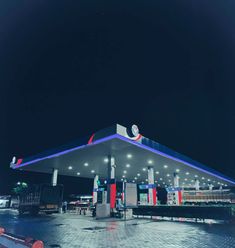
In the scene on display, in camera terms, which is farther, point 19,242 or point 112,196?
point 112,196

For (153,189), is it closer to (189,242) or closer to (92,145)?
(92,145)

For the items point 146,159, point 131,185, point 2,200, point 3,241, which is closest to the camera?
point 3,241

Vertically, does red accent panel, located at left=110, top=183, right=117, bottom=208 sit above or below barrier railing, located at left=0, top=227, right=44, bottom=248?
above

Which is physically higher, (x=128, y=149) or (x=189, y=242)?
(x=128, y=149)

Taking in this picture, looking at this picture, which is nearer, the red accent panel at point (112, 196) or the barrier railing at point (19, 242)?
the barrier railing at point (19, 242)

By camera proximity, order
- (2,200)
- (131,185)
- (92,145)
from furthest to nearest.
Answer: (2,200), (92,145), (131,185)

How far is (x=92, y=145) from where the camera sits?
2084cm

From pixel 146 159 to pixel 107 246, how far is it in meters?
20.4

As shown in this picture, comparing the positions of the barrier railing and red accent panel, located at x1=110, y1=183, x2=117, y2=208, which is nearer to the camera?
the barrier railing

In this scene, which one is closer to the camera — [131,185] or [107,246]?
[107,246]

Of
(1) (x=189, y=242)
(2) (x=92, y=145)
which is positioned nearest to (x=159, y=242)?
(1) (x=189, y=242)

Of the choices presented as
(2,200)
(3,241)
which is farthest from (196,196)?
(3,241)

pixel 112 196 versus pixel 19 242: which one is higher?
pixel 112 196

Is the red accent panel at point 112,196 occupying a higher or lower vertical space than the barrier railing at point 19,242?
higher
